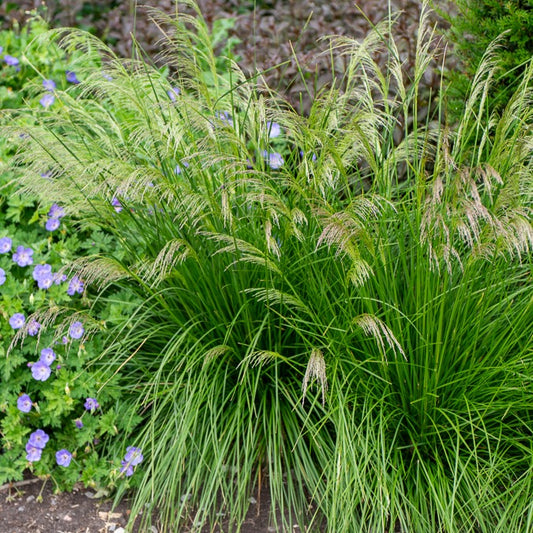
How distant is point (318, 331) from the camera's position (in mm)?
2975

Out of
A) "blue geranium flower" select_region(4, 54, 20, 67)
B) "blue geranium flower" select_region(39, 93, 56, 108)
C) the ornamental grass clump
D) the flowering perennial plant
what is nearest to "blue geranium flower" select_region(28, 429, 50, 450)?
the flowering perennial plant

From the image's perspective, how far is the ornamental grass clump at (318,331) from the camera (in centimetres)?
265

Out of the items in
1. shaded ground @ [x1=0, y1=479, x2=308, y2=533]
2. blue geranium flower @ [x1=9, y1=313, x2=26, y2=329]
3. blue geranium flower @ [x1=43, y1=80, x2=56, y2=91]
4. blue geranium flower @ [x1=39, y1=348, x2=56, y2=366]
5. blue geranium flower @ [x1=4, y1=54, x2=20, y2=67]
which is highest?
blue geranium flower @ [x1=4, y1=54, x2=20, y2=67]

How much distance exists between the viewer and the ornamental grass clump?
104 inches

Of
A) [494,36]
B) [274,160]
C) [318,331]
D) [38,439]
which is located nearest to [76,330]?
[38,439]

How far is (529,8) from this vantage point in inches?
138

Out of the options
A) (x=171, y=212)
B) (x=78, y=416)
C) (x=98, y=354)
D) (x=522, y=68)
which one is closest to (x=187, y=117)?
(x=171, y=212)

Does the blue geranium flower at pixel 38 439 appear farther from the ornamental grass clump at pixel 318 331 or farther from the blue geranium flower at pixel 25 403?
the ornamental grass clump at pixel 318 331

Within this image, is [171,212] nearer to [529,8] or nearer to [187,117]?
[187,117]

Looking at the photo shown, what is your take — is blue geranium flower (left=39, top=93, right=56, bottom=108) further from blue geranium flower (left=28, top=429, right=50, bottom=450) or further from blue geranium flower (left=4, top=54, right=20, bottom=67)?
blue geranium flower (left=28, top=429, right=50, bottom=450)

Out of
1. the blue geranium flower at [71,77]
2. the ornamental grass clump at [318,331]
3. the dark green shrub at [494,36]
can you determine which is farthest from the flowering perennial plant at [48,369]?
the dark green shrub at [494,36]

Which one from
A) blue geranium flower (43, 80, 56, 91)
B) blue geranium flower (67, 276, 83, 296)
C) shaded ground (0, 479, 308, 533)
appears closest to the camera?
shaded ground (0, 479, 308, 533)

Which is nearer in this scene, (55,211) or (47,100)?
(55,211)

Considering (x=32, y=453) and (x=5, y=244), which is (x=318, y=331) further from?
(x=5, y=244)
